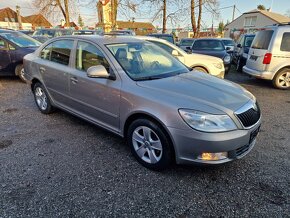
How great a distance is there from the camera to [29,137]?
152 inches

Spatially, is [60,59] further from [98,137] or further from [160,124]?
[160,124]

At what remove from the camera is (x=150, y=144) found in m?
2.88

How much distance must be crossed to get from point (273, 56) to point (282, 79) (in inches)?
33.7

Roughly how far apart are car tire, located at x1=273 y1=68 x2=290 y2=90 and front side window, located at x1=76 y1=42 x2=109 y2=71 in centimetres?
598

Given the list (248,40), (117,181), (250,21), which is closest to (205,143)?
(117,181)

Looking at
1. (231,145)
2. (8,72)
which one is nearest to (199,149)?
(231,145)

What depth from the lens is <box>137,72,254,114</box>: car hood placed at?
258 cm

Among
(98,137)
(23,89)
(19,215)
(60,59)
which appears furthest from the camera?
(23,89)

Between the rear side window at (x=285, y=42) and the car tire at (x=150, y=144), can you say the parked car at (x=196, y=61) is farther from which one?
the car tire at (x=150, y=144)

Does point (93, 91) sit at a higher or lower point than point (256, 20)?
lower

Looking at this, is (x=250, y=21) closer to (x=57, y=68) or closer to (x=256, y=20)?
(x=256, y=20)

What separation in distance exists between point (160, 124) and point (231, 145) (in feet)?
2.62

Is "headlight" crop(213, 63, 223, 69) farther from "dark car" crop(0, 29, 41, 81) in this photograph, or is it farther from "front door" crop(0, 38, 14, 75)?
"front door" crop(0, 38, 14, 75)

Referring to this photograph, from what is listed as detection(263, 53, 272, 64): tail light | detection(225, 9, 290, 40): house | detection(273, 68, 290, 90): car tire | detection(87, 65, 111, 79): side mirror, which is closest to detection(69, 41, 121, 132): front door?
detection(87, 65, 111, 79): side mirror
